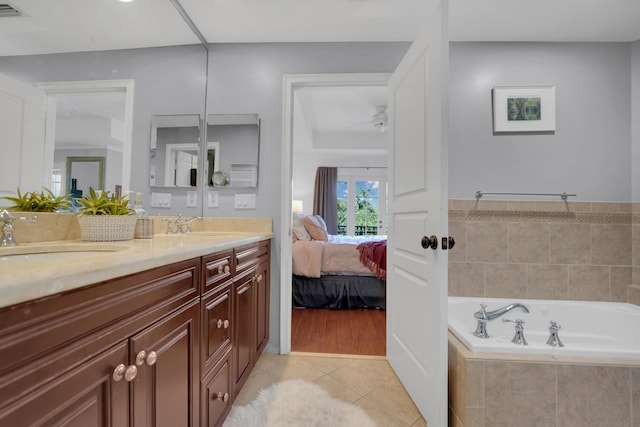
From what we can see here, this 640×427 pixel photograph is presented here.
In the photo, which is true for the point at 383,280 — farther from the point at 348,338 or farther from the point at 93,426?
the point at 93,426

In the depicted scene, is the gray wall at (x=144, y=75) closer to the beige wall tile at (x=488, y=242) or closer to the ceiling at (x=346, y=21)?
the ceiling at (x=346, y=21)

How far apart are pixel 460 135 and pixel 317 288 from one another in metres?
2.06

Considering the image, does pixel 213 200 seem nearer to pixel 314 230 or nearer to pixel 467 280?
pixel 314 230

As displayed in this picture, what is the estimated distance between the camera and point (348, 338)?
2.53m

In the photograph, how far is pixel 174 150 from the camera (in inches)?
81.3

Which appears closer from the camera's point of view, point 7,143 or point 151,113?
point 7,143

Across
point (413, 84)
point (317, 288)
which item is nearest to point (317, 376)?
point (317, 288)

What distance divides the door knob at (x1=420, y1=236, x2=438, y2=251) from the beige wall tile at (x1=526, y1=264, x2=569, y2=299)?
1.24 metres

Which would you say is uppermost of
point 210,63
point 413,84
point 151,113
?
point 210,63

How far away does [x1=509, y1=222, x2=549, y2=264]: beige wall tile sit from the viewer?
2.17 m

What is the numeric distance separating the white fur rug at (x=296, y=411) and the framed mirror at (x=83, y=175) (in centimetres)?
127

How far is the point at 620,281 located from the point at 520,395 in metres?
1.57

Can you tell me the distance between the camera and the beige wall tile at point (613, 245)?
2.14 meters

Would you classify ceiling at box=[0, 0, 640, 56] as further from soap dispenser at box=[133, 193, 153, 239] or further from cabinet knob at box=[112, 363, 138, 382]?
cabinet knob at box=[112, 363, 138, 382]
